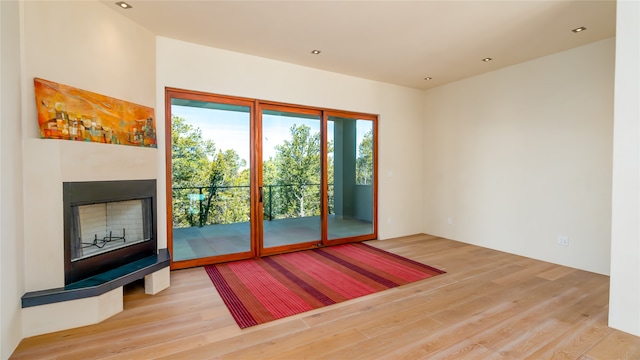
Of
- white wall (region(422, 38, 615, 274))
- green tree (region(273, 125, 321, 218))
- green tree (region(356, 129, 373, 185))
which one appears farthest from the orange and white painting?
white wall (region(422, 38, 615, 274))

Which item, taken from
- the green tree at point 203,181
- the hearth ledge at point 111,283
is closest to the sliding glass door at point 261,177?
the green tree at point 203,181

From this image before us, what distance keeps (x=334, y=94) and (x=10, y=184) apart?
13.0 feet

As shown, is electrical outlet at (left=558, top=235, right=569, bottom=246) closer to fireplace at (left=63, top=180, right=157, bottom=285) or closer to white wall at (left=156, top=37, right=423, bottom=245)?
white wall at (left=156, top=37, right=423, bottom=245)

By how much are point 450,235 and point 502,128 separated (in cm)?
207

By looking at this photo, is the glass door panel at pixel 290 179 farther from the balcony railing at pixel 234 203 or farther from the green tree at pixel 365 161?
the green tree at pixel 365 161

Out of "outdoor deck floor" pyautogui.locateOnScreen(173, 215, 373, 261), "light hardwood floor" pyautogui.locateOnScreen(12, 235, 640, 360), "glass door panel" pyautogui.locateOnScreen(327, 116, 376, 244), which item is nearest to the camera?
"light hardwood floor" pyautogui.locateOnScreen(12, 235, 640, 360)

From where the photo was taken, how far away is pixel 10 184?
203 cm

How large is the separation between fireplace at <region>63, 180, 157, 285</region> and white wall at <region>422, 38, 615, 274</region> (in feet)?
15.9

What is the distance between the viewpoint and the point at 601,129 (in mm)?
3590

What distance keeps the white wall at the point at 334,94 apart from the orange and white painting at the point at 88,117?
1.46ft

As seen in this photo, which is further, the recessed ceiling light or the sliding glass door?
the sliding glass door

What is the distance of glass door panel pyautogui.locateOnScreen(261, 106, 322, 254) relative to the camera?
4.35 metres

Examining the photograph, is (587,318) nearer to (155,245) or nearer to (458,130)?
(458,130)

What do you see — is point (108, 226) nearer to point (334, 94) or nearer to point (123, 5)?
point (123, 5)
